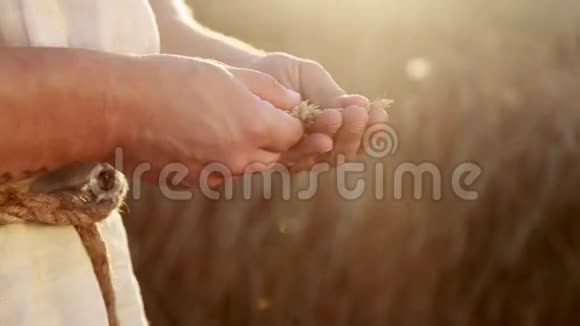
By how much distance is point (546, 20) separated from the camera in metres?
2.70

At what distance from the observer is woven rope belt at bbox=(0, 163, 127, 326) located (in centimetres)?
61

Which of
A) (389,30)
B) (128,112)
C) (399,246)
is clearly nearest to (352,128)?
(128,112)

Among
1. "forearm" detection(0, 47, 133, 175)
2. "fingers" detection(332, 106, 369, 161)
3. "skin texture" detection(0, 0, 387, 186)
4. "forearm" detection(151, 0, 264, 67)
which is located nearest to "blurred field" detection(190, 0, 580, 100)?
"forearm" detection(151, 0, 264, 67)

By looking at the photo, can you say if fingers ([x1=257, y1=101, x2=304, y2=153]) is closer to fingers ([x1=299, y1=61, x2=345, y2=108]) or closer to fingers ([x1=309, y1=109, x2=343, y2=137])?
fingers ([x1=309, y1=109, x2=343, y2=137])

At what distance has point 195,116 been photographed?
615mm

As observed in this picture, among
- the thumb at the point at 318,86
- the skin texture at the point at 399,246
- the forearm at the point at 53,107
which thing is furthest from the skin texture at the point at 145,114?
the skin texture at the point at 399,246

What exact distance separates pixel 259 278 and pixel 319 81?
1.44 meters

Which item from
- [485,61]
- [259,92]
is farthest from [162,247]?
[259,92]

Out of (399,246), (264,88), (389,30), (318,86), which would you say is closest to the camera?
(264,88)

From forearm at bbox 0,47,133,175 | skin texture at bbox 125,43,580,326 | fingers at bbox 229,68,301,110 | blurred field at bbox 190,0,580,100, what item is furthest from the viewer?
blurred field at bbox 190,0,580,100

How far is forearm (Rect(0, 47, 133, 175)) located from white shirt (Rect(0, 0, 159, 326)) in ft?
0.18

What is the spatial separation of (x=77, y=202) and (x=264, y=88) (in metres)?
0.16

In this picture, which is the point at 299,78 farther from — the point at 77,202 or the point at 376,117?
the point at 77,202

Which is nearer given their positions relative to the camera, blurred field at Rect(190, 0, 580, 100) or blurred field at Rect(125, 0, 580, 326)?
blurred field at Rect(125, 0, 580, 326)
